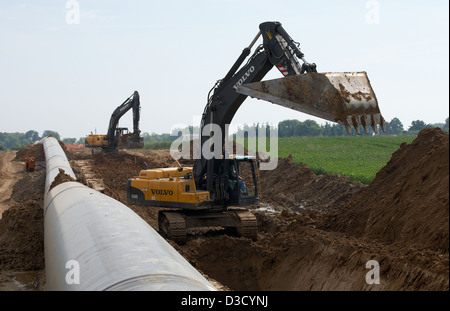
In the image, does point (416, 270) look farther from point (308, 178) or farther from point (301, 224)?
point (308, 178)

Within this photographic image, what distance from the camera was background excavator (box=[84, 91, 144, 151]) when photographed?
33178 millimetres

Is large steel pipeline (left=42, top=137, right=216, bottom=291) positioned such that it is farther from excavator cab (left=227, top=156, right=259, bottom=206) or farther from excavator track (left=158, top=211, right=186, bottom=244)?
excavator cab (left=227, top=156, right=259, bottom=206)

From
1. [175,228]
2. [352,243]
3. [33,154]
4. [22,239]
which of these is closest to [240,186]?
Answer: [175,228]

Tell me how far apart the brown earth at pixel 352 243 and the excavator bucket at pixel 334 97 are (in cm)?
196

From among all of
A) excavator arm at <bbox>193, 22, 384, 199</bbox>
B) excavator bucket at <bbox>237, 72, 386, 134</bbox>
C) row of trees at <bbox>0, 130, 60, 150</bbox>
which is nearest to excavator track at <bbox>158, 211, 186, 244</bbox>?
excavator arm at <bbox>193, 22, 384, 199</bbox>

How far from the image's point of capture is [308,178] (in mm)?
23500

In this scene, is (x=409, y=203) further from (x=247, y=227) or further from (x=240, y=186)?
(x=240, y=186)

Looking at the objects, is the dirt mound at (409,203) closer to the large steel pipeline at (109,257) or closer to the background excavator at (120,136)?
the large steel pipeline at (109,257)

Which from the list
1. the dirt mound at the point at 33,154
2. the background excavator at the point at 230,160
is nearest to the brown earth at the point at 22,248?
the background excavator at the point at 230,160

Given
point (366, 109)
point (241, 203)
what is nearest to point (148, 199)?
point (241, 203)

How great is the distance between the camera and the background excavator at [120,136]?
33.2 metres

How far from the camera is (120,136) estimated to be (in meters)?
36.4

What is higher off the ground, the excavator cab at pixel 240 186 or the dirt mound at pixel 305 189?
the excavator cab at pixel 240 186

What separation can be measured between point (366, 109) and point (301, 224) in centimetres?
500
